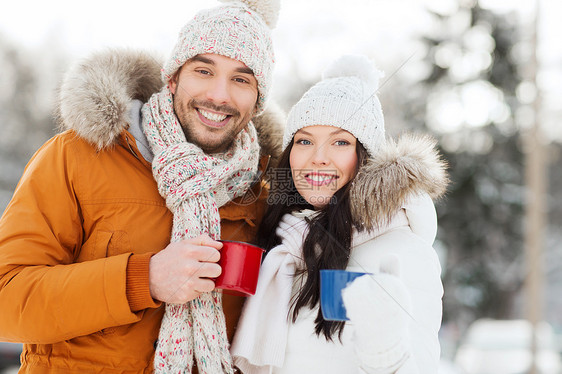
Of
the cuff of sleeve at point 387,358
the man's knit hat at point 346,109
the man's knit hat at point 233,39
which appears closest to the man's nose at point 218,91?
the man's knit hat at point 233,39

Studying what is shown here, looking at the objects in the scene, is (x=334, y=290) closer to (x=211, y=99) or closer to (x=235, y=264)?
(x=235, y=264)

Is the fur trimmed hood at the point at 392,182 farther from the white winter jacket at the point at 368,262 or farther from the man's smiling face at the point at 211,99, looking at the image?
the man's smiling face at the point at 211,99

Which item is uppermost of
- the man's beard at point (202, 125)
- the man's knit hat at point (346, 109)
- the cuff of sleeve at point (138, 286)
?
the man's knit hat at point (346, 109)

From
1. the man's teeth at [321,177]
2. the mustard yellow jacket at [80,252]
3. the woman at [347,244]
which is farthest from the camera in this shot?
the man's teeth at [321,177]

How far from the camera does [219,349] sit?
7.86ft

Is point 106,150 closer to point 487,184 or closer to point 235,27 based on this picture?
point 235,27

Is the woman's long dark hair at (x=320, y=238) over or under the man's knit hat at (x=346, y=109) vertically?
under

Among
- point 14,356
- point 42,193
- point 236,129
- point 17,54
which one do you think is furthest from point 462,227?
point 17,54

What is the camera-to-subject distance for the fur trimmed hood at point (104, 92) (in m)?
2.45

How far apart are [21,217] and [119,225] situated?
401mm

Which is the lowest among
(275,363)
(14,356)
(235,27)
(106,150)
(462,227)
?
(14,356)

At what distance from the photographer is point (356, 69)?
294 centimetres

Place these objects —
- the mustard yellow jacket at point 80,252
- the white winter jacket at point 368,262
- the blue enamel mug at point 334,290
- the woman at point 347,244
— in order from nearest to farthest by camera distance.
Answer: the blue enamel mug at point 334,290
the woman at point 347,244
the mustard yellow jacket at point 80,252
the white winter jacket at point 368,262

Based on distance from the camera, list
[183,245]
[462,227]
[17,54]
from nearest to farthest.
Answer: [183,245] → [462,227] → [17,54]
